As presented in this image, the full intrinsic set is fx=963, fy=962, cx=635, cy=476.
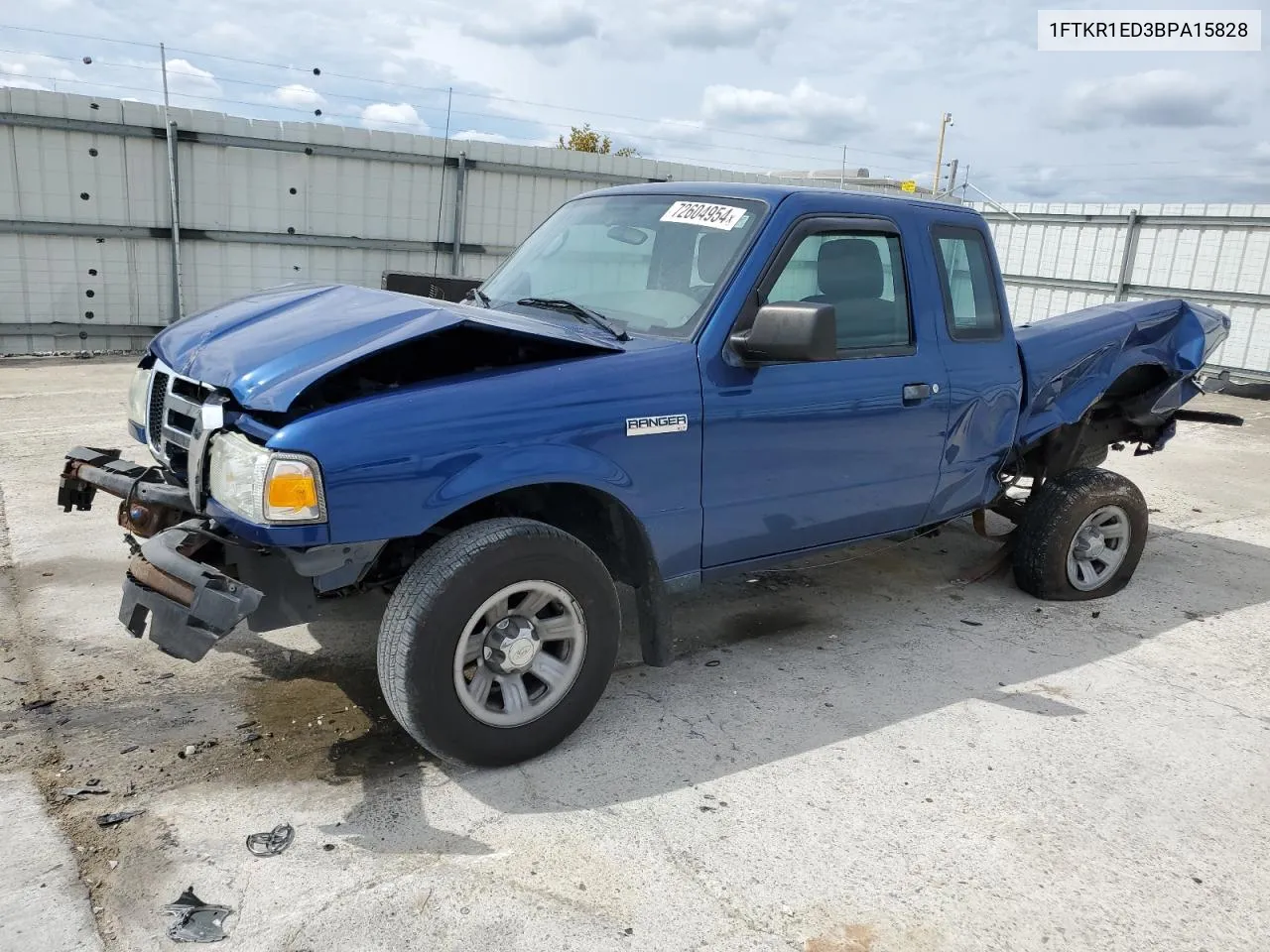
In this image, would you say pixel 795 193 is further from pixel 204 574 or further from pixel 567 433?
pixel 204 574

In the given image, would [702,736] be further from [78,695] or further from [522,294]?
[78,695]

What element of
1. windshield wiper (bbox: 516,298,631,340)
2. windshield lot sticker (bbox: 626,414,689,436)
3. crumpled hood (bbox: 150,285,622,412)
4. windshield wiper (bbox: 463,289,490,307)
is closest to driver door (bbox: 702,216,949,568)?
windshield lot sticker (bbox: 626,414,689,436)

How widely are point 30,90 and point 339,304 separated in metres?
9.69

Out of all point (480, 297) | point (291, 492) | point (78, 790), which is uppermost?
point (480, 297)

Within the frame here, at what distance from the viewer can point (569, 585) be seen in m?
3.26

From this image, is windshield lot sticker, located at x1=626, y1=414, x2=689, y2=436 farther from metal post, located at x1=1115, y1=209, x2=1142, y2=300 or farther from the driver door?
metal post, located at x1=1115, y1=209, x2=1142, y2=300

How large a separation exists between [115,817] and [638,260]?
271 centimetres

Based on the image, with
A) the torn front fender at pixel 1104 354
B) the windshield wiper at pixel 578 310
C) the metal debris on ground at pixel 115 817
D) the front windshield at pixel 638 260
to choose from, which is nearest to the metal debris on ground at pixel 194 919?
the metal debris on ground at pixel 115 817

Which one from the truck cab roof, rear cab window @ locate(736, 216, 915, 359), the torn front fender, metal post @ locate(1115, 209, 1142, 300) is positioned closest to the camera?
rear cab window @ locate(736, 216, 915, 359)

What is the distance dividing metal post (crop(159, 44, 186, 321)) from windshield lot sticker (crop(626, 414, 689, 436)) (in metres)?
9.95

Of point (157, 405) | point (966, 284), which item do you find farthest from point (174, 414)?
point (966, 284)

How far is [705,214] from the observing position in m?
3.94

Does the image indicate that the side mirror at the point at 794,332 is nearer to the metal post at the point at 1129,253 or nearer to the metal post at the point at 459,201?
the metal post at the point at 459,201

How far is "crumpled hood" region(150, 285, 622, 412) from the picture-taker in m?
2.98
